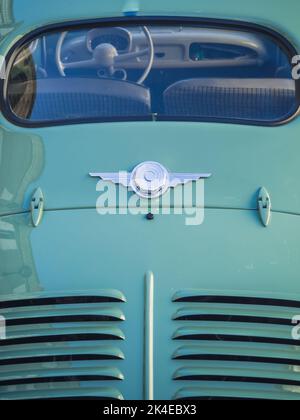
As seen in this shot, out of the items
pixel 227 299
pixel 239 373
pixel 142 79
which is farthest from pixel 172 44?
pixel 239 373

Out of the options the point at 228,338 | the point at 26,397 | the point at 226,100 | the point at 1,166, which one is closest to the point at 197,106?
the point at 226,100

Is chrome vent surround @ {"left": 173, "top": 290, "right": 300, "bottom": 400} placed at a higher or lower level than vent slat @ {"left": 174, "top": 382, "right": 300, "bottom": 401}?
higher

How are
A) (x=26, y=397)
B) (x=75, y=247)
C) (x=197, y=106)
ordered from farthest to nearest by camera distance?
1. (x=197, y=106)
2. (x=75, y=247)
3. (x=26, y=397)

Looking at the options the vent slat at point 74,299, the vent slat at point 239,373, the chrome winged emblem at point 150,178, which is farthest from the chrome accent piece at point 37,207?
the vent slat at point 239,373

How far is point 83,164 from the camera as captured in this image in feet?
10.8

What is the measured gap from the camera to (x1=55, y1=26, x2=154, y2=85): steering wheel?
3838mm

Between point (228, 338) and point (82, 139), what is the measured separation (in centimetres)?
108

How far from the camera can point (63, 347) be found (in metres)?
2.87

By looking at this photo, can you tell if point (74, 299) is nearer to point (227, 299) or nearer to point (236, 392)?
point (227, 299)

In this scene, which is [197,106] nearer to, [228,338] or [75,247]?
[75,247]

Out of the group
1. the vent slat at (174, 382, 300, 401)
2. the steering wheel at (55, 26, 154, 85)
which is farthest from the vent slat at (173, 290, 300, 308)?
the steering wheel at (55, 26, 154, 85)

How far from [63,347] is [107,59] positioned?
1747mm

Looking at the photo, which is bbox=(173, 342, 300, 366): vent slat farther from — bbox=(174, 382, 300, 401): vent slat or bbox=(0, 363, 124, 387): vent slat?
bbox=(0, 363, 124, 387): vent slat

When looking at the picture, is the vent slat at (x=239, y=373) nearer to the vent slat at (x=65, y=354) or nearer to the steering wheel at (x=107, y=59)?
the vent slat at (x=65, y=354)
